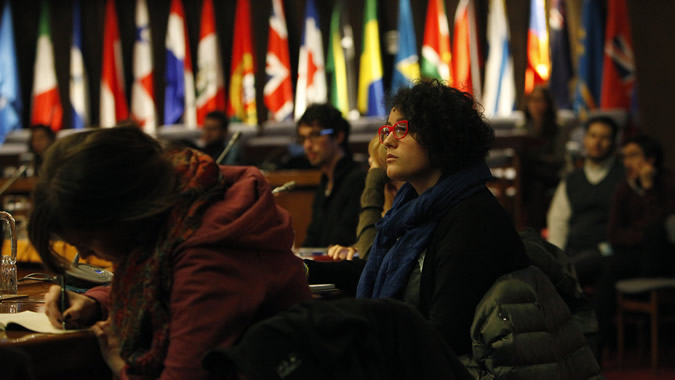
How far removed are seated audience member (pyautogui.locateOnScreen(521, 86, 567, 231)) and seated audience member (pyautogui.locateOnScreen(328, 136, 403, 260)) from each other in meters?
2.84

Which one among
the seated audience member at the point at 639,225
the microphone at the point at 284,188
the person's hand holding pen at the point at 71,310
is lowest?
the seated audience member at the point at 639,225

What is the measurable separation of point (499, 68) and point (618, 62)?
121cm

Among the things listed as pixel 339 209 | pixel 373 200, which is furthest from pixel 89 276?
pixel 339 209

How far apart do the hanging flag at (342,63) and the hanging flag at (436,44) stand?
31.1 inches

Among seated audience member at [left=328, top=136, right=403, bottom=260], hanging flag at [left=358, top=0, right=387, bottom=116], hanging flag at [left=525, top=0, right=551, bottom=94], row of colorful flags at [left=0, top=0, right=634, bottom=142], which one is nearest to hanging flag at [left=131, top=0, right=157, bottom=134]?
row of colorful flags at [left=0, top=0, right=634, bottom=142]

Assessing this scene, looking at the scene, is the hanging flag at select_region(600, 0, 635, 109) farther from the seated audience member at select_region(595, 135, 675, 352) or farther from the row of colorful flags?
the seated audience member at select_region(595, 135, 675, 352)

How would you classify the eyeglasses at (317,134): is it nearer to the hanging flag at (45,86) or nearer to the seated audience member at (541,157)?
the seated audience member at (541,157)

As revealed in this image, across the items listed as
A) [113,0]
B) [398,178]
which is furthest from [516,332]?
[113,0]

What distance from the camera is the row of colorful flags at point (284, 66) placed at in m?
8.54

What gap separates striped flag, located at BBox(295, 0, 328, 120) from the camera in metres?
8.92

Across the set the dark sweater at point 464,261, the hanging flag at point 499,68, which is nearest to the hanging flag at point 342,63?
the hanging flag at point 499,68

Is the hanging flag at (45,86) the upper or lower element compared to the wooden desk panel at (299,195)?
upper

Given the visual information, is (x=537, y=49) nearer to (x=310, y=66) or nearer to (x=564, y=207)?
(x=310, y=66)

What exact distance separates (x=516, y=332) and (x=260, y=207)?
0.64 metres
